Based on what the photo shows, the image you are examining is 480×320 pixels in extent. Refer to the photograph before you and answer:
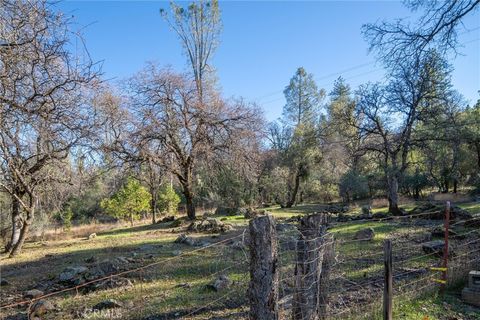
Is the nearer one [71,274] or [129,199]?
[71,274]

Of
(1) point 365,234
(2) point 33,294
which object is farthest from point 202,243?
(2) point 33,294

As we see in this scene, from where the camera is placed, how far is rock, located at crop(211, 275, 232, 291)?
210 inches

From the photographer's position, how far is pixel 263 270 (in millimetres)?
2592

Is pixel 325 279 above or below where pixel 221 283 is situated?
above

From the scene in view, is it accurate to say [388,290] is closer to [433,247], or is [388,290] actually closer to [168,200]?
[433,247]

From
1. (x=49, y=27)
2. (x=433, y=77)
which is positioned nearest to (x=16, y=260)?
(x=49, y=27)

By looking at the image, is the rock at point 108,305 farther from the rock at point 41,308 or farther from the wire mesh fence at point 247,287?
the rock at point 41,308

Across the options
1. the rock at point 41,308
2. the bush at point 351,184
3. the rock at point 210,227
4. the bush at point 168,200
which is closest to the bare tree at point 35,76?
the rock at point 41,308

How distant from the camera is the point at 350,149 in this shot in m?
29.3

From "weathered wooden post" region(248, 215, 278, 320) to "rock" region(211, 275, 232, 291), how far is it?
2.85m

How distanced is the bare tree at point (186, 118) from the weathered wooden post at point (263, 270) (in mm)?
13882

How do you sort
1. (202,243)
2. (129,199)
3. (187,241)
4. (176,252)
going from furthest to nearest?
1. (129,199)
2. (187,241)
3. (202,243)
4. (176,252)

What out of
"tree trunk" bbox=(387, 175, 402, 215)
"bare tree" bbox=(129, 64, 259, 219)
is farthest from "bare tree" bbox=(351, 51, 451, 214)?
"bare tree" bbox=(129, 64, 259, 219)

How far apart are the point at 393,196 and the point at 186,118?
409 inches
